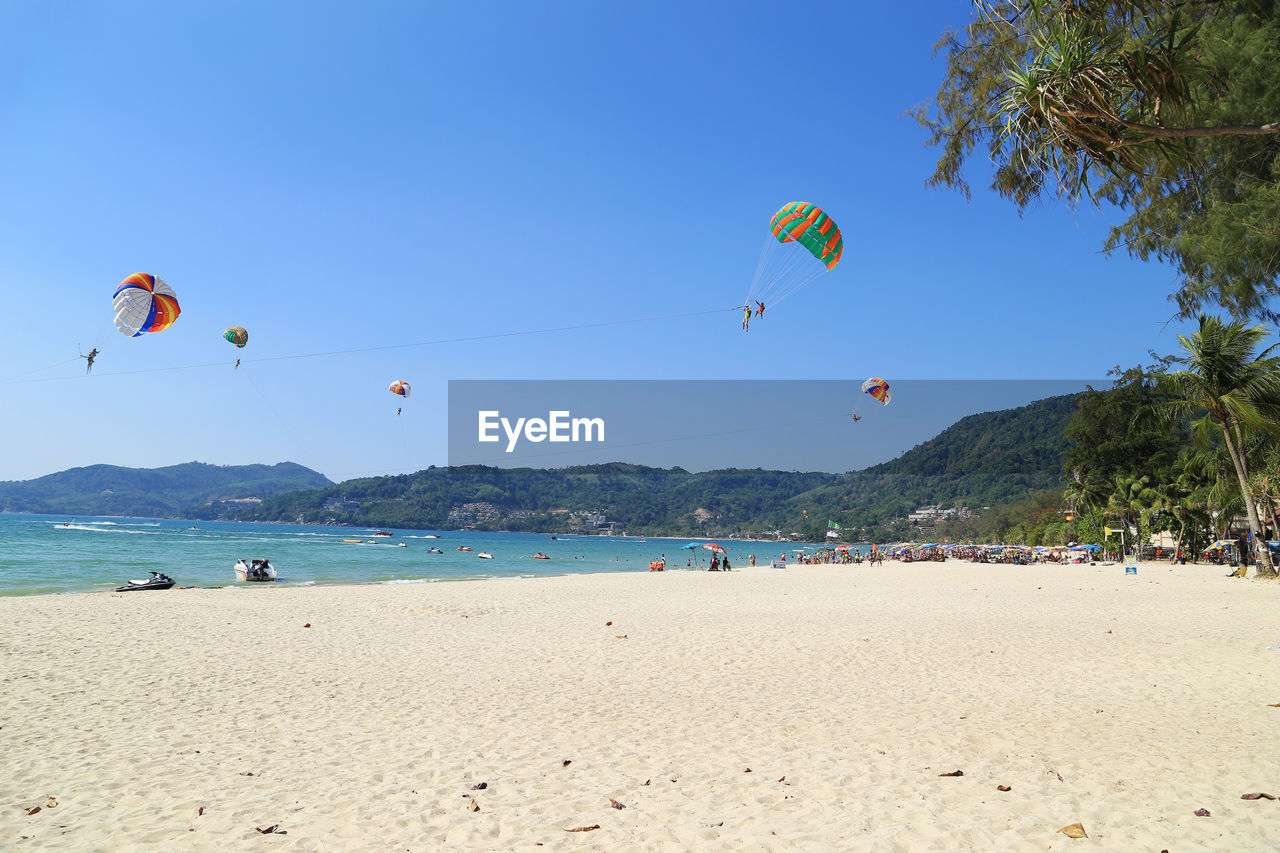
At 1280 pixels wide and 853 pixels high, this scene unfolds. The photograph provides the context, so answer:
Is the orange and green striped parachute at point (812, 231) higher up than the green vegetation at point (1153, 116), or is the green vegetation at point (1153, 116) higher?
the orange and green striped parachute at point (812, 231)

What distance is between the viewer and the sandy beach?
3691mm

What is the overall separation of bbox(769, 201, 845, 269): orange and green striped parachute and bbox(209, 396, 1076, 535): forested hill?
3449 inches

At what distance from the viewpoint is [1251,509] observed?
1700 centimetres

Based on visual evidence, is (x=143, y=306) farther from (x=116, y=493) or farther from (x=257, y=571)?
(x=116, y=493)

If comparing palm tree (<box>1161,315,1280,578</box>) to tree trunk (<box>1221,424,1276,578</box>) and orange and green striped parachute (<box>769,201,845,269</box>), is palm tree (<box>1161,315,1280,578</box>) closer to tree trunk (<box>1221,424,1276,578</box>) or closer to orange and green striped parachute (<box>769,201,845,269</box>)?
tree trunk (<box>1221,424,1276,578</box>)

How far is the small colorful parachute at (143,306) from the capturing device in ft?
59.8

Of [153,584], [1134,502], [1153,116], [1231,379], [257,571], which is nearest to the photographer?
[1153,116]

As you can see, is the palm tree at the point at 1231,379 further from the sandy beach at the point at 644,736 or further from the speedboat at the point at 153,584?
the speedboat at the point at 153,584

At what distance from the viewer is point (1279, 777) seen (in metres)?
4.19

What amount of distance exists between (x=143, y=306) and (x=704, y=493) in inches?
5795

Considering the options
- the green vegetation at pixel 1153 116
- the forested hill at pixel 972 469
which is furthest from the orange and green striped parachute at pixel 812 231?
the forested hill at pixel 972 469

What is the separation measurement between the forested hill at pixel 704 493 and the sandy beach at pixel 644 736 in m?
95.4

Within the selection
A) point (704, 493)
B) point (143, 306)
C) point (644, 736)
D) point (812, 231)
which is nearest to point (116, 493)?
point (704, 493)

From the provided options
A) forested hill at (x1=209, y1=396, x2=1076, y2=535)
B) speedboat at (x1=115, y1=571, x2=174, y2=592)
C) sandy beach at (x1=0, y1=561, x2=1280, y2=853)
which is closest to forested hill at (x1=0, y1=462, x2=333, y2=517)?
forested hill at (x1=209, y1=396, x2=1076, y2=535)
